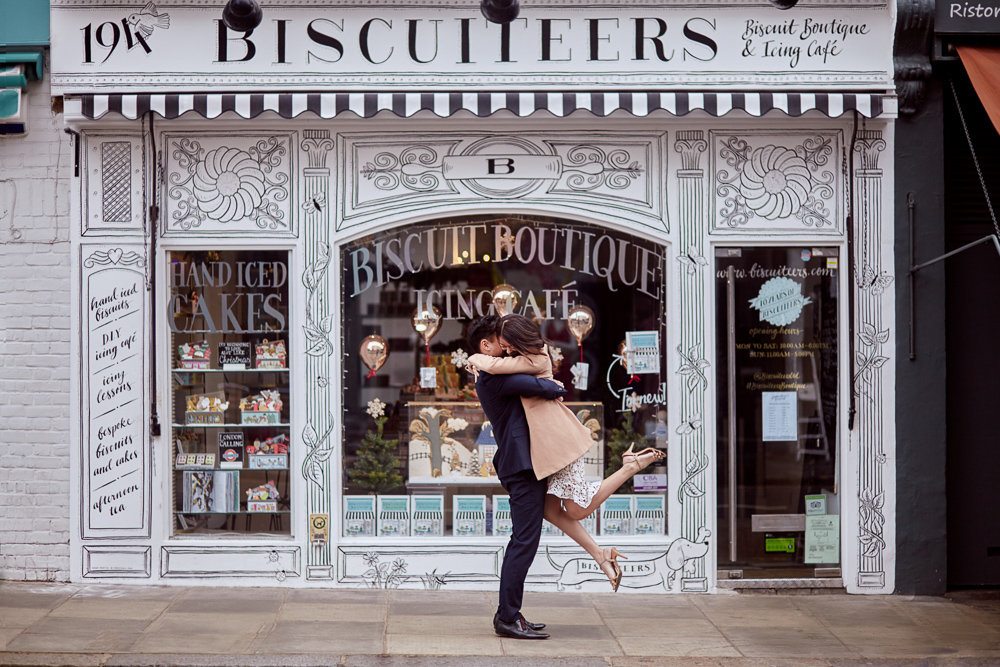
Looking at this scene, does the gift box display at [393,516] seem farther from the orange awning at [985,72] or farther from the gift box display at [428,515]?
the orange awning at [985,72]

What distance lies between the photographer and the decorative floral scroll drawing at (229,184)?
7.32 m

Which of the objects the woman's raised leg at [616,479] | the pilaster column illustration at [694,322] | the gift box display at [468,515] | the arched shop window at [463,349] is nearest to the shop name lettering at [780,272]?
the pilaster column illustration at [694,322]

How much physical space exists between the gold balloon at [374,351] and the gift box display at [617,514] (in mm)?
2016

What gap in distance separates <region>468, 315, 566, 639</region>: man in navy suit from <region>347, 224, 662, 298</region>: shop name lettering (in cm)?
150

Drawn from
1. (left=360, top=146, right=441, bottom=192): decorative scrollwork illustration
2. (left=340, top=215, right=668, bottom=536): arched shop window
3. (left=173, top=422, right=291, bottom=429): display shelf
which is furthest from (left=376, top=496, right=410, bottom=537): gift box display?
(left=360, top=146, right=441, bottom=192): decorative scrollwork illustration

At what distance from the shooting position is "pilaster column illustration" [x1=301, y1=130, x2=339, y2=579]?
7320mm

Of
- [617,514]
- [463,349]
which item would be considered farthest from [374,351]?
[617,514]

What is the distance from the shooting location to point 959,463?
752 cm

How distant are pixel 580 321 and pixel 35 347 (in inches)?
159

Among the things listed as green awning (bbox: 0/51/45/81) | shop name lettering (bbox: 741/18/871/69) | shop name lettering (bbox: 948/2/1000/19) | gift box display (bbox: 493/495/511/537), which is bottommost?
gift box display (bbox: 493/495/511/537)

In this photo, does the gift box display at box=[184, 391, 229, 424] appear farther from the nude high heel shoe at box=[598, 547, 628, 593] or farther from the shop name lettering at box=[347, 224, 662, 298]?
the nude high heel shoe at box=[598, 547, 628, 593]

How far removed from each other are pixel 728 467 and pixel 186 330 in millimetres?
4202

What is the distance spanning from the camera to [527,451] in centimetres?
593

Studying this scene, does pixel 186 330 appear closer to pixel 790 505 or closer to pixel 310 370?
pixel 310 370
